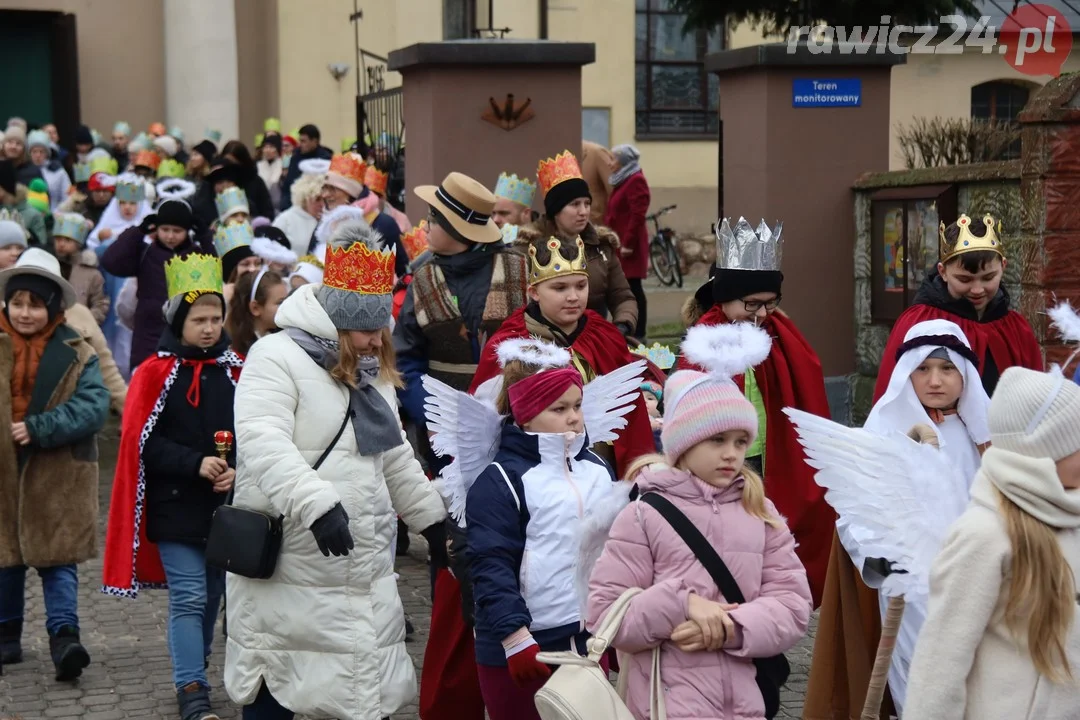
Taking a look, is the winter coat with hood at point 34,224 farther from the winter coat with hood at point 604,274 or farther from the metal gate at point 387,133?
the winter coat with hood at point 604,274

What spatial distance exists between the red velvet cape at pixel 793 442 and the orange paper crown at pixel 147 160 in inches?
461

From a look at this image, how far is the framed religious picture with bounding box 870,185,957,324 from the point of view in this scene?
10.3 m

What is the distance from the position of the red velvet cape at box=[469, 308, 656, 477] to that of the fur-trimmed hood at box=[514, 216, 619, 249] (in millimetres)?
1504

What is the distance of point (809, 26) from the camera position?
1426cm

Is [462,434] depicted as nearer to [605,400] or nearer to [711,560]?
[605,400]

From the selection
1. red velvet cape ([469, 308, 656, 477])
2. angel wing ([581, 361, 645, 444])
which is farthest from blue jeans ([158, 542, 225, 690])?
angel wing ([581, 361, 645, 444])

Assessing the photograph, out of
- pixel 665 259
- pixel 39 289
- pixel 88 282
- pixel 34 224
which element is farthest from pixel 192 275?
pixel 665 259

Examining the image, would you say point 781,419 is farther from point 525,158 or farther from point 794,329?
point 525,158

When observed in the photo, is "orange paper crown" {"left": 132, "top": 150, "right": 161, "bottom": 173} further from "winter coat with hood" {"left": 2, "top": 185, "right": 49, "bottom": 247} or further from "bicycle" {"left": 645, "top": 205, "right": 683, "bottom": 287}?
"bicycle" {"left": 645, "top": 205, "right": 683, "bottom": 287}

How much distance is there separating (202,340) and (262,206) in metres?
8.54

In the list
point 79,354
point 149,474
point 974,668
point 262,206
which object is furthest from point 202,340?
point 262,206

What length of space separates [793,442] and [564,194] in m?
1.97

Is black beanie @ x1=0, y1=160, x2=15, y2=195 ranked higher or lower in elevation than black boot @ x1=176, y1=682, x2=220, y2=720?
higher

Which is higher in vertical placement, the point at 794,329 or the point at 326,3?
the point at 326,3
